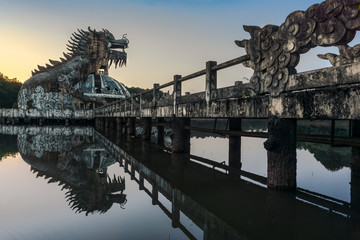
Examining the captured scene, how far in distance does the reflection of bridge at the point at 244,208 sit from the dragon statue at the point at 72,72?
159 ft

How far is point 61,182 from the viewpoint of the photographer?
697 cm

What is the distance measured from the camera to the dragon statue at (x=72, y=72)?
163ft

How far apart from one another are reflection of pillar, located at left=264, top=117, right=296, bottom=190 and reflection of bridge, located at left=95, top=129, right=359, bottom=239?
1.12 feet

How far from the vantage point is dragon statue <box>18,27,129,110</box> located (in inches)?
1960

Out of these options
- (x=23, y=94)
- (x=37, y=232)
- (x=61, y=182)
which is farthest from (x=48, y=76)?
(x=37, y=232)

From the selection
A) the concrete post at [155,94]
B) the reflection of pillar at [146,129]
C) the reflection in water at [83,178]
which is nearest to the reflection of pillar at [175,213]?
the reflection in water at [83,178]

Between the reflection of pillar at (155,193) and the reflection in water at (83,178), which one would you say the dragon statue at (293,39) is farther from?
the reflection in water at (83,178)

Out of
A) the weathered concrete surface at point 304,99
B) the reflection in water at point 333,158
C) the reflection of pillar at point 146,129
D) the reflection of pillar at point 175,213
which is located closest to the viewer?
the weathered concrete surface at point 304,99

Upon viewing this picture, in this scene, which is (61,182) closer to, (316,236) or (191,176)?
(191,176)

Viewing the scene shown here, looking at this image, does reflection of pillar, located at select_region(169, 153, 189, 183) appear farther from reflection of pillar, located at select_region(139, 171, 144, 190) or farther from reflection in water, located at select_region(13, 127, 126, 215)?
reflection in water, located at select_region(13, 127, 126, 215)

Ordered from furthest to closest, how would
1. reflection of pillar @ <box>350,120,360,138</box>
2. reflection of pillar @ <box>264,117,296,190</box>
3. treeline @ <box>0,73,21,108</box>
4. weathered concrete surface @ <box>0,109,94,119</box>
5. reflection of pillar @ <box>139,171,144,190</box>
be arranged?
treeline @ <box>0,73,21,108</box> → weathered concrete surface @ <box>0,109,94,119</box> → reflection of pillar @ <box>350,120,360,138</box> → reflection of pillar @ <box>139,171,144,190</box> → reflection of pillar @ <box>264,117,296,190</box>

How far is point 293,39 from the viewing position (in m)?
4.61

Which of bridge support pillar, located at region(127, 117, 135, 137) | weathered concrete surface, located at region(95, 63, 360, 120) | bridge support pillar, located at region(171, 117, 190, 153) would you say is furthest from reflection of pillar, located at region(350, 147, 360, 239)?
bridge support pillar, located at region(127, 117, 135, 137)

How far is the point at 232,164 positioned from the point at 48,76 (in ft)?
167
